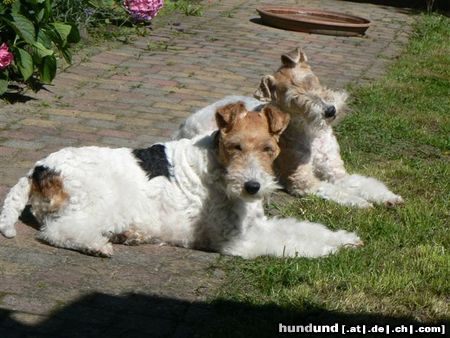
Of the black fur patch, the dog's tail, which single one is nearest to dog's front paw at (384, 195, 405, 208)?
the black fur patch

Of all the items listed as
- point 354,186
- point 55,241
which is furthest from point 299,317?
point 354,186

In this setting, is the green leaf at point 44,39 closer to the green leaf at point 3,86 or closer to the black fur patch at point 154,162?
the green leaf at point 3,86

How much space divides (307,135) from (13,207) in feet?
8.88

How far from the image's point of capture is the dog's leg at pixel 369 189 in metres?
6.46

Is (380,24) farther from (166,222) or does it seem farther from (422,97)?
(166,222)

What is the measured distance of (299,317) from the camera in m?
4.33

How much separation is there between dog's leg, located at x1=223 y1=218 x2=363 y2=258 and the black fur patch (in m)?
0.68

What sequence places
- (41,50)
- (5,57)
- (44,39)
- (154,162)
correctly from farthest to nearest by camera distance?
(44,39) < (41,50) < (5,57) < (154,162)

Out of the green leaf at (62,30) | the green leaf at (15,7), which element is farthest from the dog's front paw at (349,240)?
the green leaf at (62,30)

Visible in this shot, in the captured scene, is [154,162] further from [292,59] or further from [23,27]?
[23,27]

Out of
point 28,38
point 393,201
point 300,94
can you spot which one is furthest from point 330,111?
point 28,38

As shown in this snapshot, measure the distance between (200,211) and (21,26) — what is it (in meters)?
3.82

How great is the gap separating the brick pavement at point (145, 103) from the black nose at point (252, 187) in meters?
0.59

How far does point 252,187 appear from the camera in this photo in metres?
4.75
